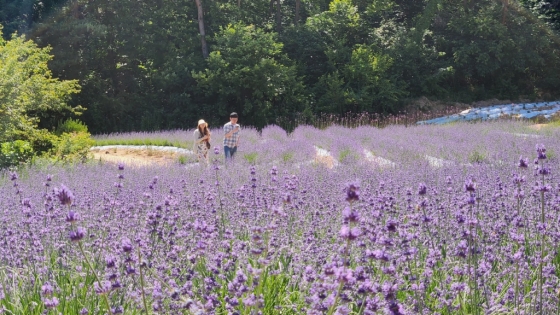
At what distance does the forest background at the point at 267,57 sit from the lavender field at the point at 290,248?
537 inches

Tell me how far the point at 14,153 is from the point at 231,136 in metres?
4.38

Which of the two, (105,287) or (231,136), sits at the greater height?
(231,136)

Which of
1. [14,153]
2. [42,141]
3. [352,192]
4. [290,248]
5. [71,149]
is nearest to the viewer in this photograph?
[352,192]

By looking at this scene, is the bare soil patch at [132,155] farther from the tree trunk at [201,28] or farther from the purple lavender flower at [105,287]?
the purple lavender flower at [105,287]

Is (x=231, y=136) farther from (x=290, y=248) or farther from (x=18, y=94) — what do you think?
(x=290, y=248)

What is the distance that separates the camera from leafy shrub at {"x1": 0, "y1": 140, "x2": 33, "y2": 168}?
10797mm

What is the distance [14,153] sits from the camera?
1105cm

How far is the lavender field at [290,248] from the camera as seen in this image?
232 cm

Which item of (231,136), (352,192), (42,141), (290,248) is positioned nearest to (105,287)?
(352,192)

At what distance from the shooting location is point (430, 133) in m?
13.1

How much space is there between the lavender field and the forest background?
13627mm

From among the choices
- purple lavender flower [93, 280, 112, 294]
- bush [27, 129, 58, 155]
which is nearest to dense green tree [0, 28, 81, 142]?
bush [27, 129, 58, 155]

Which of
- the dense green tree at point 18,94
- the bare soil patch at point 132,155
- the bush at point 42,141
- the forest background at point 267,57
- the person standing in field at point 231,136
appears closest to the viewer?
the person standing in field at point 231,136

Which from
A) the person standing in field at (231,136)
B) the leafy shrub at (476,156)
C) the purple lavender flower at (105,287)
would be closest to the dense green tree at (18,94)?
the person standing in field at (231,136)
